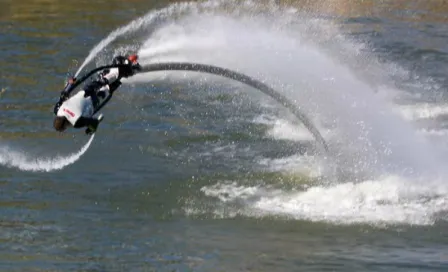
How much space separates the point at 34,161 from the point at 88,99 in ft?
19.2

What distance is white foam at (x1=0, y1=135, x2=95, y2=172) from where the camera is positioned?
76.7ft

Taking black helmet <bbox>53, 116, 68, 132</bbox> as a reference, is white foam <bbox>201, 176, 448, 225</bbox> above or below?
below

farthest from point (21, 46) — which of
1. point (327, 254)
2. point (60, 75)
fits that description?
point (327, 254)

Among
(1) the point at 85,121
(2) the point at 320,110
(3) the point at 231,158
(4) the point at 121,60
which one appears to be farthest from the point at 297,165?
(1) the point at 85,121

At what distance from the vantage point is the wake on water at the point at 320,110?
67.9ft

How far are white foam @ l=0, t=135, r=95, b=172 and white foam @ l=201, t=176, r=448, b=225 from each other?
3568 mm

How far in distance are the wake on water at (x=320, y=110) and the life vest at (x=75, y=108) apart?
1883 mm

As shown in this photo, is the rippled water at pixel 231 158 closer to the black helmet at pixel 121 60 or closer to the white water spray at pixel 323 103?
the white water spray at pixel 323 103

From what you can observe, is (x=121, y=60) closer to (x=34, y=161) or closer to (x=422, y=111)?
(x=34, y=161)

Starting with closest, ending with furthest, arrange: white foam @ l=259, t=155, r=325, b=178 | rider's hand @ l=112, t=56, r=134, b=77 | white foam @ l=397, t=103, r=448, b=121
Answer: rider's hand @ l=112, t=56, r=134, b=77, white foam @ l=259, t=155, r=325, b=178, white foam @ l=397, t=103, r=448, b=121

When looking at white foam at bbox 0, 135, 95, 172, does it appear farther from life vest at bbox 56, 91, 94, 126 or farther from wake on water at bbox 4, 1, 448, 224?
life vest at bbox 56, 91, 94, 126

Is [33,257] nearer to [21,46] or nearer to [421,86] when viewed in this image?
[421,86]

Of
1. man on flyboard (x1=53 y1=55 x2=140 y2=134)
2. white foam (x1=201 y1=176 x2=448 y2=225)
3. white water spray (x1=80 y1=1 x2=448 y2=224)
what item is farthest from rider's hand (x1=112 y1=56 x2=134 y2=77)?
white foam (x1=201 y1=176 x2=448 y2=225)

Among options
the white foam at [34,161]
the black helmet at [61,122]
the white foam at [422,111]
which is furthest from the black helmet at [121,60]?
the white foam at [422,111]
